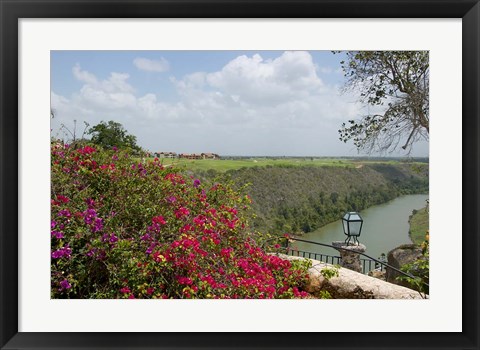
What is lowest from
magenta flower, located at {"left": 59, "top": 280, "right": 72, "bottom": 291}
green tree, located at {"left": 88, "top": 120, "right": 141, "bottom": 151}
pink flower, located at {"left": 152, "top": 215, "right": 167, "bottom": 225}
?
magenta flower, located at {"left": 59, "top": 280, "right": 72, "bottom": 291}

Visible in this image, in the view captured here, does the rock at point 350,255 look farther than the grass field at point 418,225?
Yes

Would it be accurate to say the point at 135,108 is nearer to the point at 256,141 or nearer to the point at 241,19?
the point at 256,141

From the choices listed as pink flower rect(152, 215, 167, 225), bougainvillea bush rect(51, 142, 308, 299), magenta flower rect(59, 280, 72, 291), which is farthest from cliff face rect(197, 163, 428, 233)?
magenta flower rect(59, 280, 72, 291)

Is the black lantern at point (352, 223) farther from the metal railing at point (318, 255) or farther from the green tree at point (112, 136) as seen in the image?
the green tree at point (112, 136)

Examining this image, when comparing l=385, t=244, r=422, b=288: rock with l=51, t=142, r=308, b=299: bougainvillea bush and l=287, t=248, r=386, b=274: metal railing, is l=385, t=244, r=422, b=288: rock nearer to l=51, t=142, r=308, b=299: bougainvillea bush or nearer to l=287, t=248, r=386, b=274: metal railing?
l=287, t=248, r=386, b=274: metal railing

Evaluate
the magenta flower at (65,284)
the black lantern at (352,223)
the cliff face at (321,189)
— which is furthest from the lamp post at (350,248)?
the magenta flower at (65,284)

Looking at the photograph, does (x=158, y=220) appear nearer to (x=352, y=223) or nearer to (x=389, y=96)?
(x=352, y=223)

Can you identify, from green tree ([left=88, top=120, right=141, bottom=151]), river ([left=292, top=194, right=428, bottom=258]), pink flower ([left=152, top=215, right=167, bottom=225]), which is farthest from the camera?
river ([left=292, top=194, right=428, bottom=258])
